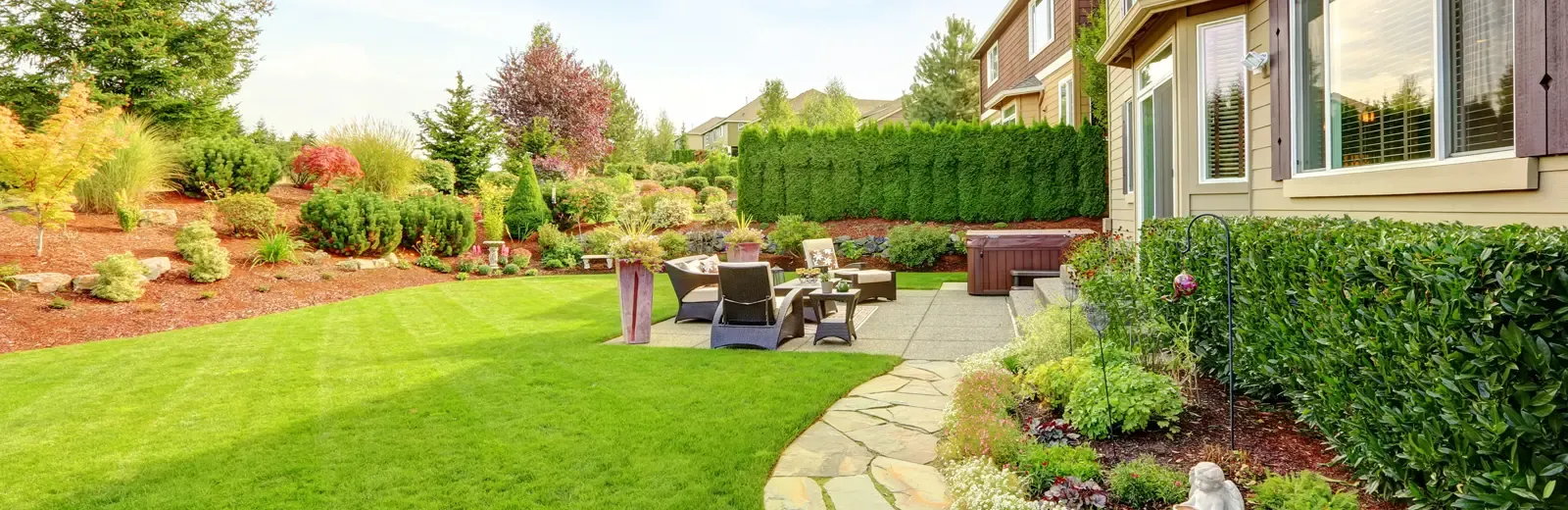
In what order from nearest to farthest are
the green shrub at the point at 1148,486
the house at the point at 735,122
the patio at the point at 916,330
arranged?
the green shrub at the point at 1148,486, the patio at the point at 916,330, the house at the point at 735,122

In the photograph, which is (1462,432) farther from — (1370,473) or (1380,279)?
(1370,473)

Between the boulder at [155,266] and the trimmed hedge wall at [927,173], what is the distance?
1000cm

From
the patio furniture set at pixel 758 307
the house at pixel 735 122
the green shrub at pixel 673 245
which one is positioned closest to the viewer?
the patio furniture set at pixel 758 307

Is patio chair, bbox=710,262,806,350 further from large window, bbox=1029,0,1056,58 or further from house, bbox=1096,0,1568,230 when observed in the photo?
large window, bbox=1029,0,1056,58

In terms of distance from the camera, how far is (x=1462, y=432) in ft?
7.07

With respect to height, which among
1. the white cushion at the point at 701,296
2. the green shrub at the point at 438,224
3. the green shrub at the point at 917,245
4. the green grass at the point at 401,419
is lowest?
the green grass at the point at 401,419

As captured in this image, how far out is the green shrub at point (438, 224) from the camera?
14.8 metres

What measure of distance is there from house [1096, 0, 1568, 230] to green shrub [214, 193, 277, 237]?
13211 millimetres

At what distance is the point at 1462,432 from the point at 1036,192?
14.2 metres

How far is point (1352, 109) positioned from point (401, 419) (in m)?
5.82

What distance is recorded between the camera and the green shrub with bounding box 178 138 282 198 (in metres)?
14.5

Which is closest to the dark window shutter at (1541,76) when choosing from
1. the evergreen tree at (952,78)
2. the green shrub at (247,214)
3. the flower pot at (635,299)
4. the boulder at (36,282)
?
the flower pot at (635,299)

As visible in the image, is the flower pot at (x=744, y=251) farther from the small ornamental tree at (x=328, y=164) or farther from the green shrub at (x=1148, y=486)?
the green shrub at (x=1148, y=486)

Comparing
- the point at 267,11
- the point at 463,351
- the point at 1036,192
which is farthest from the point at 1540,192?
the point at 267,11
